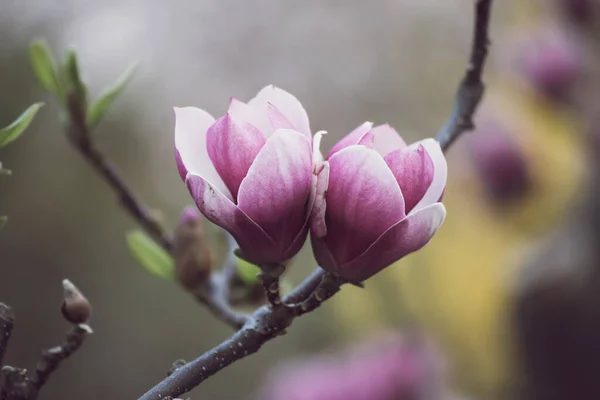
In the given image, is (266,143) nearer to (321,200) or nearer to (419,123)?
(321,200)

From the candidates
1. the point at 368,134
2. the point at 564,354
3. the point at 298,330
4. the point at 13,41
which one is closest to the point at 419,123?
the point at 298,330

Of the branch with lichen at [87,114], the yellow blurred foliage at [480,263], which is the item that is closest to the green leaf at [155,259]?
the branch with lichen at [87,114]

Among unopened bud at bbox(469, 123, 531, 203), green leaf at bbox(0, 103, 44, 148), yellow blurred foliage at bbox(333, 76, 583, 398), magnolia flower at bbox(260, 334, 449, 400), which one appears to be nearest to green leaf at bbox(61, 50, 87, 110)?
green leaf at bbox(0, 103, 44, 148)

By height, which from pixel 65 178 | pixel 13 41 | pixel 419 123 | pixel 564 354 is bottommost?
pixel 564 354

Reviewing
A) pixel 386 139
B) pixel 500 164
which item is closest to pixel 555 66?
pixel 500 164

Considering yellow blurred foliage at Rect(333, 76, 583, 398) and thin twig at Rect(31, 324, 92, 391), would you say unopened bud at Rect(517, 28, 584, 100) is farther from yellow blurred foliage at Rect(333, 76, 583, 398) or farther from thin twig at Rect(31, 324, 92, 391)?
thin twig at Rect(31, 324, 92, 391)

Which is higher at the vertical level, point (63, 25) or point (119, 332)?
point (63, 25)

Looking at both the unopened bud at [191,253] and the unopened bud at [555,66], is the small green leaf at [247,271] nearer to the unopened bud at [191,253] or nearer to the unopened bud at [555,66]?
the unopened bud at [191,253]
